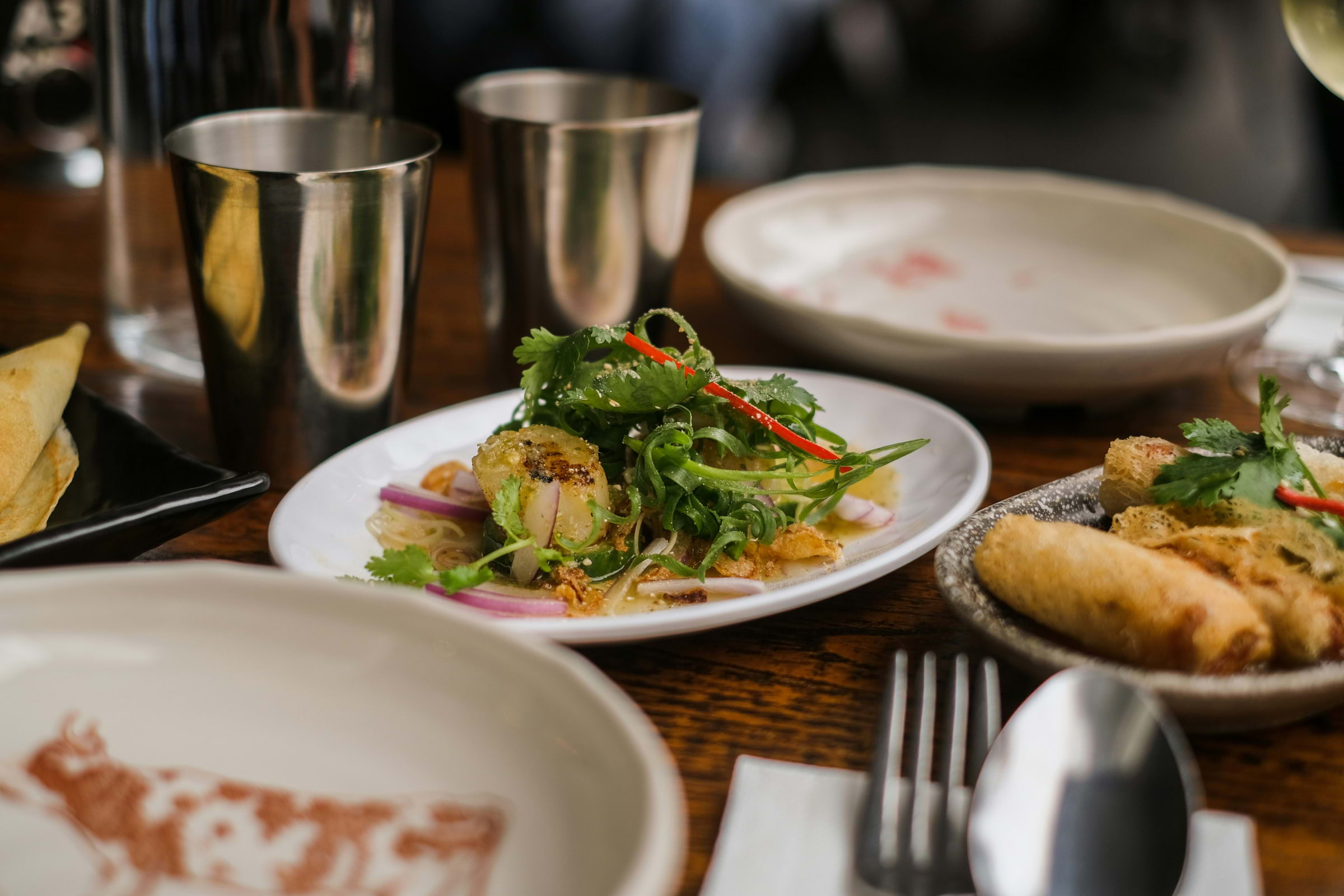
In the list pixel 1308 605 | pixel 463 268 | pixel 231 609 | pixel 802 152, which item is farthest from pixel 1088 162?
pixel 231 609

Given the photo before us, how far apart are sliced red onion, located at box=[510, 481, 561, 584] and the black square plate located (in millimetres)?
225

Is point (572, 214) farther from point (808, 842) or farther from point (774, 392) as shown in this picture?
point (808, 842)

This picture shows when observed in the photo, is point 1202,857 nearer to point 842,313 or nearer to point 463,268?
point 842,313

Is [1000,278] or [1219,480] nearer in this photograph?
[1219,480]

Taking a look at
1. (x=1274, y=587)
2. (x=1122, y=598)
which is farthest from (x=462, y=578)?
(x=1274, y=587)

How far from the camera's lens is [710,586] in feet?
3.29

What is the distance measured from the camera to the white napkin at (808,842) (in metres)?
0.68

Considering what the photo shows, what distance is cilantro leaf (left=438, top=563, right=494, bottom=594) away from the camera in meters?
0.94

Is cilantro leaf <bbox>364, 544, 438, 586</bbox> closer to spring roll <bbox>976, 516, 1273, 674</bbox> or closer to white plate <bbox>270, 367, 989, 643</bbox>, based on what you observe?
white plate <bbox>270, 367, 989, 643</bbox>

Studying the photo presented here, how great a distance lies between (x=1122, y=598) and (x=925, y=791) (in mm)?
218

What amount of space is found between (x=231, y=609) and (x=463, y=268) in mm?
1393

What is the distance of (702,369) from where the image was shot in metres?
1.10

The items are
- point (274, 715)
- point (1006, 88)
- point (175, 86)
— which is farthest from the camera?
point (1006, 88)

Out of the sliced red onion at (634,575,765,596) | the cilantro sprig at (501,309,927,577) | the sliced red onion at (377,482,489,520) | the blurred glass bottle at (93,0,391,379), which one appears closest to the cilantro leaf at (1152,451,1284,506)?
the cilantro sprig at (501,309,927,577)
